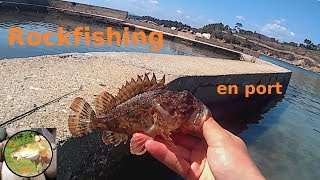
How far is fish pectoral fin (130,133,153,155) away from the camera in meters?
3.37

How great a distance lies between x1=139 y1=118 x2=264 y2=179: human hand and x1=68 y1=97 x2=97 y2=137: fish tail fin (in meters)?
1.05

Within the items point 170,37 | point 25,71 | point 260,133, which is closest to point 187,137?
point 25,71

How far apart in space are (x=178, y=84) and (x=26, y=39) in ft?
48.8

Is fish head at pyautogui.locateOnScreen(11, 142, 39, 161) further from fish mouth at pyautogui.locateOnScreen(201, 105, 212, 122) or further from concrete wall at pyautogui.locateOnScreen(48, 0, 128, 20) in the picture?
concrete wall at pyautogui.locateOnScreen(48, 0, 128, 20)

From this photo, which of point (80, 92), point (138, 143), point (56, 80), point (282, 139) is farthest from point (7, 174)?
point (282, 139)

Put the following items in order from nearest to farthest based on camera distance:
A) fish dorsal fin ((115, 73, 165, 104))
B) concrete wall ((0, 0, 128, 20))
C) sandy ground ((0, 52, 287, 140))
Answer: fish dorsal fin ((115, 73, 165, 104)) → sandy ground ((0, 52, 287, 140)) → concrete wall ((0, 0, 128, 20))

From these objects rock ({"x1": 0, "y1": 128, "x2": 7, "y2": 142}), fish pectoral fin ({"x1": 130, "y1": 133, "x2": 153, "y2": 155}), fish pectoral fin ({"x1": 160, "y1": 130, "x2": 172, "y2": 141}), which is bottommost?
rock ({"x1": 0, "y1": 128, "x2": 7, "y2": 142})

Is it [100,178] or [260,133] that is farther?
[260,133]

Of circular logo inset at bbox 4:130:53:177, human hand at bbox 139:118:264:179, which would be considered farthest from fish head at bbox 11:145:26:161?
human hand at bbox 139:118:264:179

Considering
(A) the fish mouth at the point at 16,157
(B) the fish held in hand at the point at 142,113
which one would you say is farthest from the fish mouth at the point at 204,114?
(A) the fish mouth at the point at 16,157

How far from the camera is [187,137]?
3.60 meters

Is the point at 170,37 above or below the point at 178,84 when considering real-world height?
below

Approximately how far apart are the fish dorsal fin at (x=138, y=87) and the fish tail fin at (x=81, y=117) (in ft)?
1.49

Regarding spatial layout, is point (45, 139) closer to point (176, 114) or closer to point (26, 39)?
point (176, 114)
